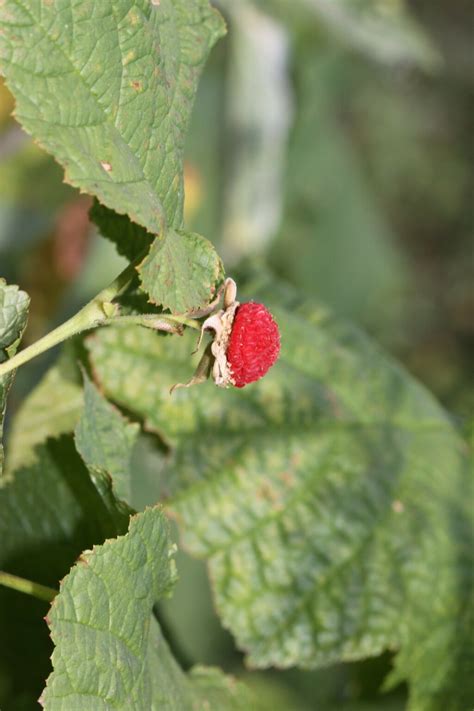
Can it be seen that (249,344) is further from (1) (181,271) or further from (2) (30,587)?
(2) (30,587)

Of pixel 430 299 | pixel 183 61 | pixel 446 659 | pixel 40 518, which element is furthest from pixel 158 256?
pixel 430 299

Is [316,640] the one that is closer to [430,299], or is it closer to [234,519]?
[234,519]

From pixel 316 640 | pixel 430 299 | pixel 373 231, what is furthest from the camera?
pixel 430 299

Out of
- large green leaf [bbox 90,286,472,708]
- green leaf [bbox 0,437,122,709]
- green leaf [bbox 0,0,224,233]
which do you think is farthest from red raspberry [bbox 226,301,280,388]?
large green leaf [bbox 90,286,472,708]

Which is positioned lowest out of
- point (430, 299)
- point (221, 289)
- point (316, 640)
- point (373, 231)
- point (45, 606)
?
point (430, 299)

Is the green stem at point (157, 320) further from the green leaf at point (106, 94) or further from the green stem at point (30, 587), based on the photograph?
the green stem at point (30, 587)

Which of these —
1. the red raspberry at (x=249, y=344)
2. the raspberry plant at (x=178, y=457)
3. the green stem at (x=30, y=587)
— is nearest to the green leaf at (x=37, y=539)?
the raspberry plant at (x=178, y=457)

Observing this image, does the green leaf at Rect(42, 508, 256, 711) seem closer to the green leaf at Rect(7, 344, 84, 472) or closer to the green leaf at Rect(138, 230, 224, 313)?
the green leaf at Rect(138, 230, 224, 313)

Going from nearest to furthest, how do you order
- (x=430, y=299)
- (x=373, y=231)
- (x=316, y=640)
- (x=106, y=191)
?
(x=106, y=191) < (x=316, y=640) < (x=373, y=231) < (x=430, y=299)
